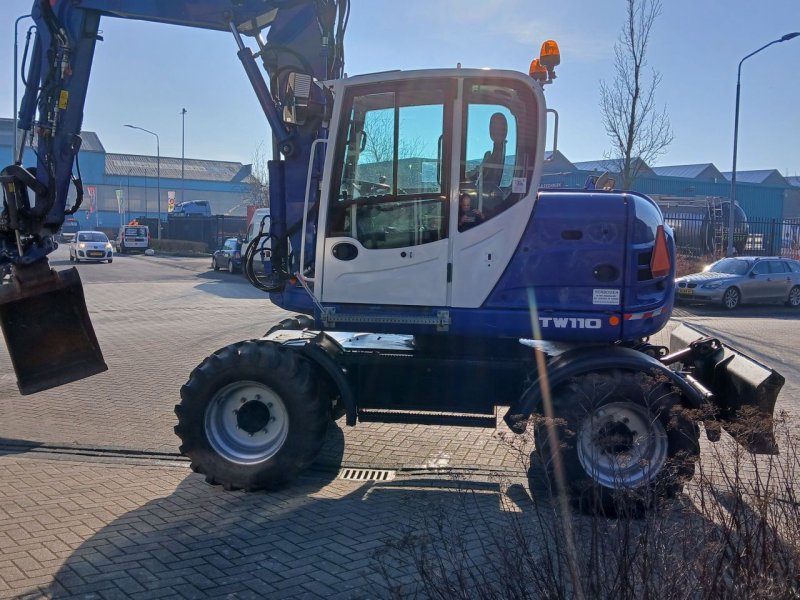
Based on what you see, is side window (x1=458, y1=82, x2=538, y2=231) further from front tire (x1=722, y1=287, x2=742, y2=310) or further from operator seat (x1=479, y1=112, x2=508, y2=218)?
front tire (x1=722, y1=287, x2=742, y2=310)

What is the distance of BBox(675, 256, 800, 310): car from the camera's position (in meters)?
21.3

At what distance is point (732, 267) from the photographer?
22062 mm

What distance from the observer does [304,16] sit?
22.6 feet

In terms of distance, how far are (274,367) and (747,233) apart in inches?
1223

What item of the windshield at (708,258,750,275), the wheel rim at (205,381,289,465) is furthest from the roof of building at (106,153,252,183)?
the wheel rim at (205,381,289,465)

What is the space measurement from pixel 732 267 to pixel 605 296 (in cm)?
1797

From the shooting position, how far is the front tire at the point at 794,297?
22.4 metres

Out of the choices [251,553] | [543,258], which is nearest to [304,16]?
[543,258]

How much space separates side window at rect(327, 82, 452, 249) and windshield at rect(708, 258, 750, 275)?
18337 mm

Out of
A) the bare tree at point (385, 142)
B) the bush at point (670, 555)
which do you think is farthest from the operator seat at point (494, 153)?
the bush at point (670, 555)

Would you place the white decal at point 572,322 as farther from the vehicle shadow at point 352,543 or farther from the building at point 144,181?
the building at point 144,181

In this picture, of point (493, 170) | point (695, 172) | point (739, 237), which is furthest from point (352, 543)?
point (695, 172)

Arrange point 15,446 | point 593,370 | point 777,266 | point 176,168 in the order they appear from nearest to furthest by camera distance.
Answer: point 593,370, point 15,446, point 777,266, point 176,168

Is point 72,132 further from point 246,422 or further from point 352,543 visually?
point 352,543
